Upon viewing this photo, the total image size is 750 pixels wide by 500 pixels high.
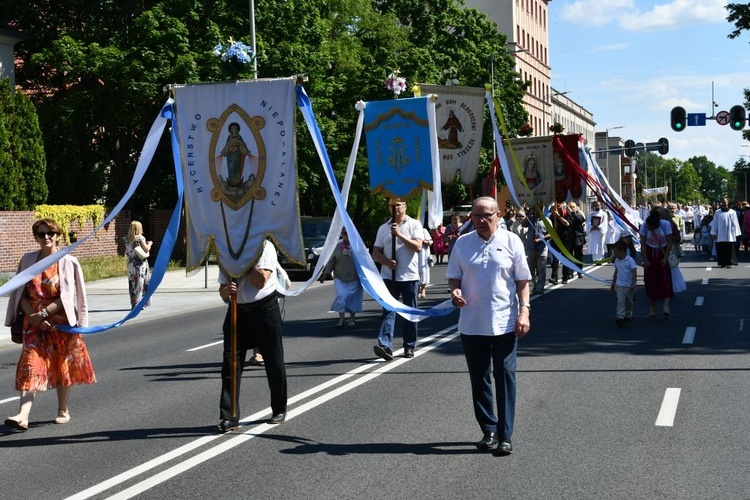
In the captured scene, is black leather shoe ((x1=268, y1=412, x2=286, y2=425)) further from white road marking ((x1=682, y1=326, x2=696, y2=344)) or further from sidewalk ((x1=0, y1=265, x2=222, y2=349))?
sidewalk ((x1=0, y1=265, x2=222, y2=349))

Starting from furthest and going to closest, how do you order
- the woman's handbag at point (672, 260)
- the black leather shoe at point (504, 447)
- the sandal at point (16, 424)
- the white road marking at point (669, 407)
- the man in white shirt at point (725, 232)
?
the man in white shirt at point (725, 232) < the woman's handbag at point (672, 260) < the sandal at point (16, 424) < the white road marking at point (669, 407) < the black leather shoe at point (504, 447)

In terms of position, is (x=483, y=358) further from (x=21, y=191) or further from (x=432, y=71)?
(x=432, y=71)

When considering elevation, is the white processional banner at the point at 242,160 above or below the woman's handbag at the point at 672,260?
above

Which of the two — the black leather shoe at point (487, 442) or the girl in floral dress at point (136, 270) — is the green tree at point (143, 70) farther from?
the black leather shoe at point (487, 442)

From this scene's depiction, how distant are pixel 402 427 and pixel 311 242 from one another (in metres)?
22.6

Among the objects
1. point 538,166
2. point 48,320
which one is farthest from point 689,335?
point 538,166

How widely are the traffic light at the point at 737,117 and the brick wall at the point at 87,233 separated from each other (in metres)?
19.1

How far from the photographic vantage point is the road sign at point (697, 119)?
39031 millimetres

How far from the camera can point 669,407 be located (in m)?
9.27

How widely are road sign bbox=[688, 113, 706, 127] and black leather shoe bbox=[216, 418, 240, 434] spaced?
1317 inches

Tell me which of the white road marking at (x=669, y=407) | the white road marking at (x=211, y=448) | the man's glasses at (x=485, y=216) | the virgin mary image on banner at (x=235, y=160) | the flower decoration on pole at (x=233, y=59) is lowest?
the white road marking at (x=669, y=407)

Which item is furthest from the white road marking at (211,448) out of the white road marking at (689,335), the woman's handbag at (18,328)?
the white road marking at (689,335)

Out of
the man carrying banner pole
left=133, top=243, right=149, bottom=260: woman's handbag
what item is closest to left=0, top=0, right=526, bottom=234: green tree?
left=133, top=243, right=149, bottom=260: woman's handbag

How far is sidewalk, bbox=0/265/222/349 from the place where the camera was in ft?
65.5
